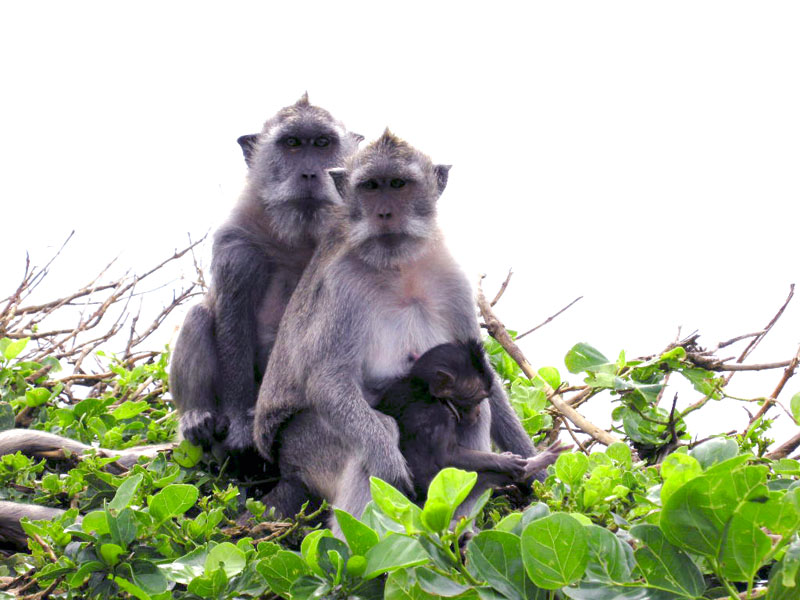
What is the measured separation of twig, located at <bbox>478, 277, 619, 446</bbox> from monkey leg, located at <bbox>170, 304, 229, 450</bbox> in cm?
202

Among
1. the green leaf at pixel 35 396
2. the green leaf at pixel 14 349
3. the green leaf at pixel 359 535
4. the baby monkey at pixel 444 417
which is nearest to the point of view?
the green leaf at pixel 359 535

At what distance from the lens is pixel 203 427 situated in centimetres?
630

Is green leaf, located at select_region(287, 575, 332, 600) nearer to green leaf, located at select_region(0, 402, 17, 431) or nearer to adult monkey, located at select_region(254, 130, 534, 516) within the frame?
adult monkey, located at select_region(254, 130, 534, 516)

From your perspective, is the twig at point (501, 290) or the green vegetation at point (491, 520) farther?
the twig at point (501, 290)

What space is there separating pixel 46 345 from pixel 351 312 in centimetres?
391

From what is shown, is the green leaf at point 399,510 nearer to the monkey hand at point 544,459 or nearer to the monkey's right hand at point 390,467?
the monkey's right hand at point 390,467

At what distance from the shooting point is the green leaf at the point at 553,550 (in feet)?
9.67

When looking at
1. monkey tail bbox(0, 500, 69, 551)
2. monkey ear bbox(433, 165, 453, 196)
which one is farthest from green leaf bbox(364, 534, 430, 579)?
monkey ear bbox(433, 165, 453, 196)

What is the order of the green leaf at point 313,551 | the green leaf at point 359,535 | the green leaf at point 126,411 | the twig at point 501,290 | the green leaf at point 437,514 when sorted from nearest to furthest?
the green leaf at point 437,514 → the green leaf at point 359,535 → the green leaf at point 313,551 → the green leaf at point 126,411 → the twig at point 501,290

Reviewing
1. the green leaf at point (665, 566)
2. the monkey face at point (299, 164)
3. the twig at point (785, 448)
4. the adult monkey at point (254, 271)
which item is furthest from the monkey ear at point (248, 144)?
the green leaf at point (665, 566)

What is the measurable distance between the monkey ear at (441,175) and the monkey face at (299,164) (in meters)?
0.98

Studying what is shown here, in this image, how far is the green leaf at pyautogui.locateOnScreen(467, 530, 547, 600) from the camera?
3080 mm

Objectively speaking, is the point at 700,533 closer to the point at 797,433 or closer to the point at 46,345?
the point at 797,433

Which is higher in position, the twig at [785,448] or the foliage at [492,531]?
the twig at [785,448]
